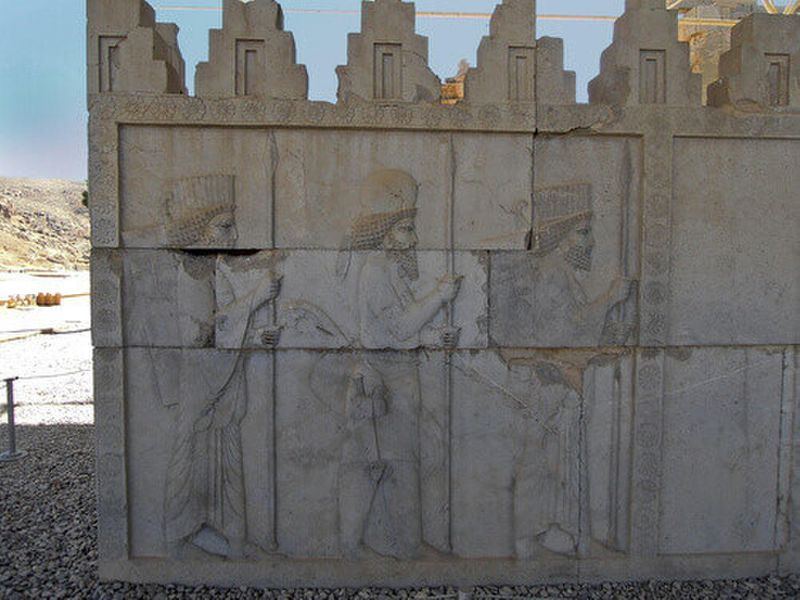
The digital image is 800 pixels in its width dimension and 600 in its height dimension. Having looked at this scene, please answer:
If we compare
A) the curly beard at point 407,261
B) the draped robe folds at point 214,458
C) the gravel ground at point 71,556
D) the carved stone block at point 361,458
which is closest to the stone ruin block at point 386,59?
the curly beard at point 407,261

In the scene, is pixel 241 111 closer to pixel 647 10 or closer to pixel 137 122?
pixel 137 122

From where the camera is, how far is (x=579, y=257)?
4332 millimetres

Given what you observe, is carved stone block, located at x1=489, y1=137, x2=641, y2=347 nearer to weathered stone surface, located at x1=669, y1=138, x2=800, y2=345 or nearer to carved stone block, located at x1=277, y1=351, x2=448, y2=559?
weathered stone surface, located at x1=669, y1=138, x2=800, y2=345

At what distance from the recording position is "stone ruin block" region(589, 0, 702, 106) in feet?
14.1

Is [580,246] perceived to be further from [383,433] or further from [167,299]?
[167,299]

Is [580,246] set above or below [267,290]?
A: above

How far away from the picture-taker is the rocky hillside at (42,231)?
45.1m

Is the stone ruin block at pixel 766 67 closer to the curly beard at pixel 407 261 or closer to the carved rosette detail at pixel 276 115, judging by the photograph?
the carved rosette detail at pixel 276 115

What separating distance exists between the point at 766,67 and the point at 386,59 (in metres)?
2.75

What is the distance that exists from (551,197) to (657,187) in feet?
2.49

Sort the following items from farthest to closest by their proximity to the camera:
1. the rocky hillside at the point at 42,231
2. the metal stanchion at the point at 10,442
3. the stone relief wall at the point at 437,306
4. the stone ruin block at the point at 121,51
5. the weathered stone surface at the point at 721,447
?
the rocky hillside at the point at 42,231, the metal stanchion at the point at 10,442, the weathered stone surface at the point at 721,447, the stone relief wall at the point at 437,306, the stone ruin block at the point at 121,51

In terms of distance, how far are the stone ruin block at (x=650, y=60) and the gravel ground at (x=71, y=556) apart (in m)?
3.53

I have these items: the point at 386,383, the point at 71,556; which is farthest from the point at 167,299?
the point at 71,556

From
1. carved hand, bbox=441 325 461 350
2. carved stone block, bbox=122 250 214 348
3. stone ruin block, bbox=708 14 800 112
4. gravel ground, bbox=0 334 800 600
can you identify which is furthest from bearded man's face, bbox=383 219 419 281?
stone ruin block, bbox=708 14 800 112
